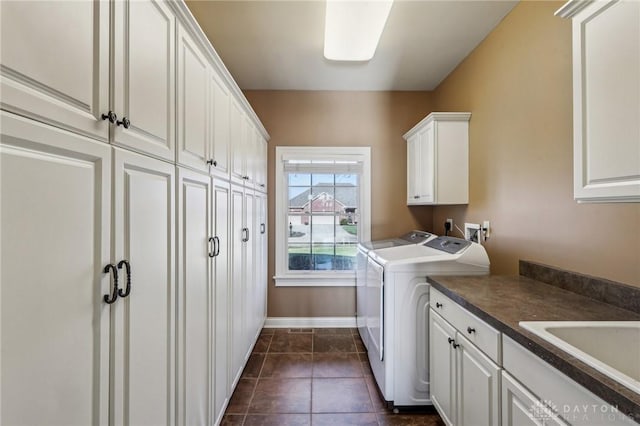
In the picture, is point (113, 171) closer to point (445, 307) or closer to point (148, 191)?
point (148, 191)

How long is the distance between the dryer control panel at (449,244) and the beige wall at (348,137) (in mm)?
840

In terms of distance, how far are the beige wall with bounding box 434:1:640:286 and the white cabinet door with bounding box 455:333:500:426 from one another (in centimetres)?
72

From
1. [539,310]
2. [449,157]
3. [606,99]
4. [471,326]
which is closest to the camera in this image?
[606,99]

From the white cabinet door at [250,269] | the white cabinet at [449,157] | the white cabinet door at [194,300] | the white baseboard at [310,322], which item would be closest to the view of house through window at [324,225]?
the white baseboard at [310,322]

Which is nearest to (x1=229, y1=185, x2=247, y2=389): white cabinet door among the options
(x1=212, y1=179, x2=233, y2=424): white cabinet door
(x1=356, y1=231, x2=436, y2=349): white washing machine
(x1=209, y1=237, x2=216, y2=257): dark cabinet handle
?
(x1=212, y1=179, x2=233, y2=424): white cabinet door

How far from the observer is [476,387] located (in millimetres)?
1294

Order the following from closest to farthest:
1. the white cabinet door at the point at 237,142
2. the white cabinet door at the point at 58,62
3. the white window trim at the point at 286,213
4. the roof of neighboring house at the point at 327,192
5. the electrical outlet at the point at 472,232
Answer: the white cabinet door at the point at 58,62 < the white cabinet door at the point at 237,142 < the electrical outlet at the point at 472,232 < the white window trim at the point at 286,213 < the roof of neighboring house at the point at 327,192

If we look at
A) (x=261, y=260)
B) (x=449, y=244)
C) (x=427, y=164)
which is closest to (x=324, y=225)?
(x=261, y=260)

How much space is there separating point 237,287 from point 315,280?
1.37 metres

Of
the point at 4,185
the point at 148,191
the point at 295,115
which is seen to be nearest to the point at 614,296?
the point at 148,191

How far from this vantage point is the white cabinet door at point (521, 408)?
2.97 feet

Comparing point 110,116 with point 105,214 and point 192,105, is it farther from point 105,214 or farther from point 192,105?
point 192,105

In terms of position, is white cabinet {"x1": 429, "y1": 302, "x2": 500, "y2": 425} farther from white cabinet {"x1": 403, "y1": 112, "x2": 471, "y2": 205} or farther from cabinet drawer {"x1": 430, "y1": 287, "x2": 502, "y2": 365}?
white cabinet {"x1": 403, "y1": 112, "x2": 471, "y2": 205}

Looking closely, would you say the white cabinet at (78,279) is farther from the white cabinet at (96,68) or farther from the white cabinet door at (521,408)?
the white cabinet door at (521,408)
